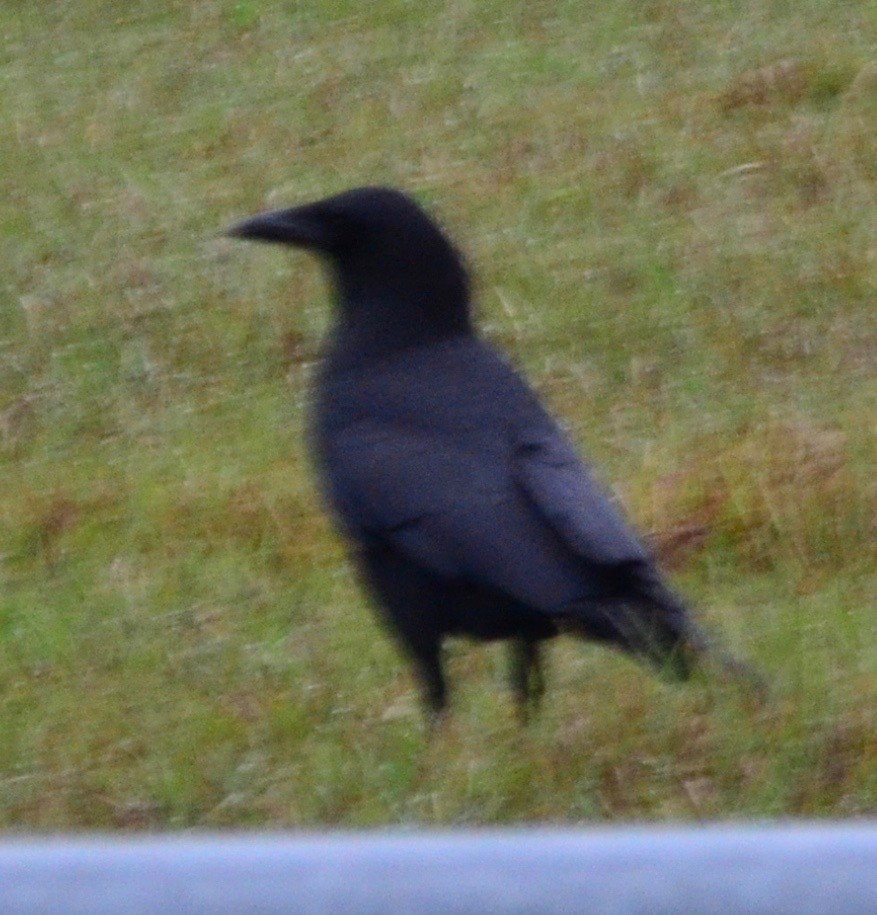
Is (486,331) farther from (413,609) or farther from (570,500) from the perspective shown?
(570,500)

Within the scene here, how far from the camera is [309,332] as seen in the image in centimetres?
638

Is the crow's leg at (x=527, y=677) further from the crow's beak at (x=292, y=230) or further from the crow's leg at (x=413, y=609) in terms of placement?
the crow's beak at (x=292, y=230)

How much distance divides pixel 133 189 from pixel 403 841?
712cm

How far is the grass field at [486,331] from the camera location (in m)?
3.83

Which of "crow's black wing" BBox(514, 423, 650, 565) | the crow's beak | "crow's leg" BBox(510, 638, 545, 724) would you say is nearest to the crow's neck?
the crow's beak

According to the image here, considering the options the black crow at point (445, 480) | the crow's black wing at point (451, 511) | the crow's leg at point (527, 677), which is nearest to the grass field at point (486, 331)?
the crow's leg at point (527, 677)

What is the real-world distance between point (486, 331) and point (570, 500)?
2.64m

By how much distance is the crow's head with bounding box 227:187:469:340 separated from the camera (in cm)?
420

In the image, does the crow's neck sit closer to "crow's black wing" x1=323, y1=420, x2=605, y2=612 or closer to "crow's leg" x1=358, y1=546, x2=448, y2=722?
"crow's black wing" x1=323, y1=420, x2=605, y2=612

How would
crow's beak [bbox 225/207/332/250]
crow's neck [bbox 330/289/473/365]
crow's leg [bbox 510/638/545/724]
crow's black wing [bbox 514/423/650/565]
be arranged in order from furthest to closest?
crow's beak [bbox 225/207/332/250]
crow's neck [bbox 330/289/473/365]
crow's leg [bbox 510/638/545/724]
crow's black wing [bbox 514/423/650/565]

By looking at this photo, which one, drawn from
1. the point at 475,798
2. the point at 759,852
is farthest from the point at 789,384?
the point at 759,852

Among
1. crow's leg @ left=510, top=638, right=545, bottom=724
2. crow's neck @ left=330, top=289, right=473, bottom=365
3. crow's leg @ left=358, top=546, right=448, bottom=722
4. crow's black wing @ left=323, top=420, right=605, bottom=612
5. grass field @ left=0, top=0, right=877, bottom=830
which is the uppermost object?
crow's neck @ left=330, top=289, right=473, bottom=365

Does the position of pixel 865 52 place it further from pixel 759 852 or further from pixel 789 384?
pixel 759 852

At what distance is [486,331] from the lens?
6.24m
